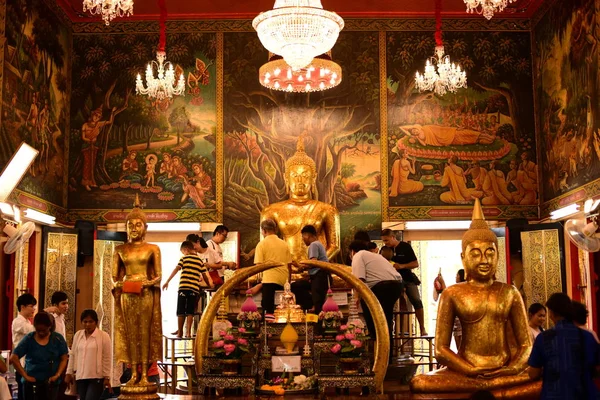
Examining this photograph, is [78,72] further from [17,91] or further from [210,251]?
[210,251]

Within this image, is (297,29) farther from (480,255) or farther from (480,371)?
(480,371)

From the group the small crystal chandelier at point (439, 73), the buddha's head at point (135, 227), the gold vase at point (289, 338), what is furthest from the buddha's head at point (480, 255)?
the small crystal chandelier at point (439, 73)

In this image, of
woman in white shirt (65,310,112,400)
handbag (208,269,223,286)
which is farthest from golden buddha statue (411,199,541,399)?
handbag (208,269,223,286)

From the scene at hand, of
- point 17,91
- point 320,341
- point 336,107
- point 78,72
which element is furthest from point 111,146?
point 320,341

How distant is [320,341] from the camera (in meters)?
7.41

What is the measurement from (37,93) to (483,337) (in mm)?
8942

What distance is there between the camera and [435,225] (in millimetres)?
13930

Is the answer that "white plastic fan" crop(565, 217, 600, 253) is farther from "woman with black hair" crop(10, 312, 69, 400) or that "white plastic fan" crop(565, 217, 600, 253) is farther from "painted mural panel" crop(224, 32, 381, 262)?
"woman with black hair" crop(10, 312, 69, 400)

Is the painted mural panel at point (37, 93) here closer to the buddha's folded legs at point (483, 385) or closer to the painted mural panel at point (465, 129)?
the painted mural panel at point (465, 129)

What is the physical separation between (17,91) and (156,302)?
609cm

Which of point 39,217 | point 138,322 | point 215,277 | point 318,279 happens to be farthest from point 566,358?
point 39,217

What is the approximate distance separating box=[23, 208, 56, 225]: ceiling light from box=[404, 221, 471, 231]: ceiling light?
577 cm

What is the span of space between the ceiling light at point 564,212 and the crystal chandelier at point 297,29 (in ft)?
15.7

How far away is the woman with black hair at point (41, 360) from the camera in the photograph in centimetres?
689
